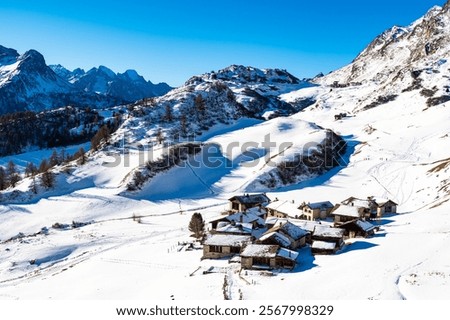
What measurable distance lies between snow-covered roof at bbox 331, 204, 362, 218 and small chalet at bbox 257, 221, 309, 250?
12.5 meters

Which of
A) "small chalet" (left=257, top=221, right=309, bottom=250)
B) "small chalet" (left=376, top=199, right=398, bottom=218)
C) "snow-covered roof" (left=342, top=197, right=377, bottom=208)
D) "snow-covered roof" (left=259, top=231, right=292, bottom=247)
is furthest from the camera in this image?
"small chalet" (left=376, top=199, right=398, bottom=218)

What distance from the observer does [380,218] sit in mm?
63188

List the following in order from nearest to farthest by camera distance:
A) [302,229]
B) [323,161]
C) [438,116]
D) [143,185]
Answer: [302,229] < [143,185] < [323,161] < [438,116]

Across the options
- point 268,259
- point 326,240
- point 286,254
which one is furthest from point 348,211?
point 268,259

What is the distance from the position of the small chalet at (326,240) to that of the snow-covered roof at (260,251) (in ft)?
18.5

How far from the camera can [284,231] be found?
1966 inches

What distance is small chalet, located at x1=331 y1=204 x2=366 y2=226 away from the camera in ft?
→ 201

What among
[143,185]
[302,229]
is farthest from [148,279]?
[143,185]

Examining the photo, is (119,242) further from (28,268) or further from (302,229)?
(302,229)

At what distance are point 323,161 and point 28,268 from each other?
3091 inches

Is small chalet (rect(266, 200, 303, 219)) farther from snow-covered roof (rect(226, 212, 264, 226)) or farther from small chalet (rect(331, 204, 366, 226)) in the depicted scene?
snow-covered roof (rect(226, 212, 264, 226))

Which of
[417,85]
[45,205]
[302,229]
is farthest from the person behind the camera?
[417,85]

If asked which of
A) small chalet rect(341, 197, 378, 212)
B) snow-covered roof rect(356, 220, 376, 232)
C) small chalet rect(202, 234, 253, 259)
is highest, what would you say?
small chalet rect(341, 197, 378, 212)

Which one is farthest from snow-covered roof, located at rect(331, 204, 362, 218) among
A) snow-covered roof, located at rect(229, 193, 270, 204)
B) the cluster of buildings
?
snow-covered roof, located at rect(229, 193, 270, 204)
